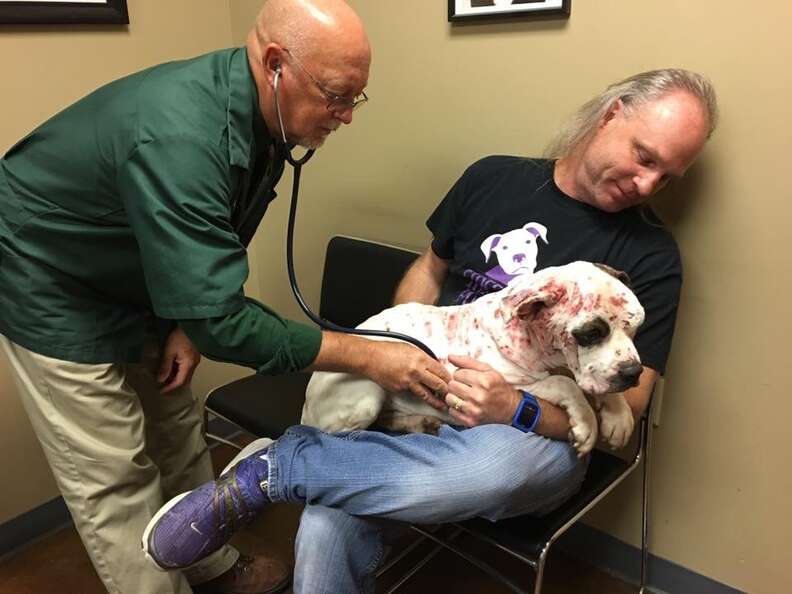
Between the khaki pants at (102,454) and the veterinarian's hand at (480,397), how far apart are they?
0.72 m

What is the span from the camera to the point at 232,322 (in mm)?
1187

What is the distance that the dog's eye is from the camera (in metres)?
1.17

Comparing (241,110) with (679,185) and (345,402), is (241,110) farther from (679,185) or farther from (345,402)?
Result: (679,185)

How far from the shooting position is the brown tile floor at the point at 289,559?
6.19ft

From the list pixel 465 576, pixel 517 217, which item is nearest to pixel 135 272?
pixel 517 217

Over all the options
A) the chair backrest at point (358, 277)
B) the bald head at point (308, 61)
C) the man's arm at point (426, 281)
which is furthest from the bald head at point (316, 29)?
the chair backrest at point (358, 277)

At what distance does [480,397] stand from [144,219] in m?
0.68

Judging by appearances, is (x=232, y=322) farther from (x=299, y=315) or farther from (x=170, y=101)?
(x=299, y=315)

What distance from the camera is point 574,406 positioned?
1317 millimetres

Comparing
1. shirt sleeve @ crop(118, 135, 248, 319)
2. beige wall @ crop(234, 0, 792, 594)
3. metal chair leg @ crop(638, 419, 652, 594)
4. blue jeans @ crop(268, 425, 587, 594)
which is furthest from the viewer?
metal chair leg @ crop(638, 419, 652, 594)

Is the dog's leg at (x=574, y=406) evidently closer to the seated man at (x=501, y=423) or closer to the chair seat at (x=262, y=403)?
the seated man at (x=501, y=423)

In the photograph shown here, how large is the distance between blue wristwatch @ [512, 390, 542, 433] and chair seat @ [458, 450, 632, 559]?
9.3 inches

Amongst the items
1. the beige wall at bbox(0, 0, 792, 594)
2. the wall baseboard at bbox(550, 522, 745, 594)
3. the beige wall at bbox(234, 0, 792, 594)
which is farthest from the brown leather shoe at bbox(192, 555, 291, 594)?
the beige wall at bbox(234, 0, 792, 594)

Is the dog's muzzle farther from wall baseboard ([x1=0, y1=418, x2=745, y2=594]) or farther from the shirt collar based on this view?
wall baseboard ([x1=0, y1=418, x2=745, y2=594])
